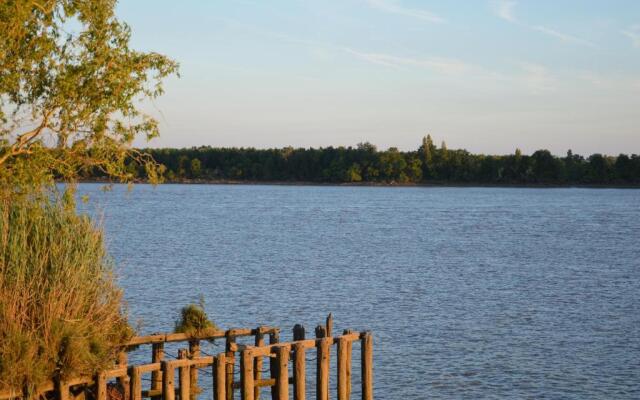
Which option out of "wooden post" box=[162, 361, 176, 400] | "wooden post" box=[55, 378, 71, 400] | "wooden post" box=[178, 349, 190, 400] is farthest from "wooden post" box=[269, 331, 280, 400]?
"wooden post" box=[55, 378, 71, 400]

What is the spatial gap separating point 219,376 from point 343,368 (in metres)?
3.04

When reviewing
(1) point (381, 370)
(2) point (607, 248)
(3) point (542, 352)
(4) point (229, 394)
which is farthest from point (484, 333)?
(2) point (607, 248)

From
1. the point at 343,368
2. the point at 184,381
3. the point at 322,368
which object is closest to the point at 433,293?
the point at 343,368

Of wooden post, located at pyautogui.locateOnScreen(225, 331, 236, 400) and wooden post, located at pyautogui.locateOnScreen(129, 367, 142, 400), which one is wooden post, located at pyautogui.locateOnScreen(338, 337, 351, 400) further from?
wooden post, located at pyautogui.locateOnScreen(129, 367, 142, 400)

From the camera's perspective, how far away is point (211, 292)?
42.4 m

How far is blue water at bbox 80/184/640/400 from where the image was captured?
27.9 m

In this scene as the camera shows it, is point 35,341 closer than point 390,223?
Yes

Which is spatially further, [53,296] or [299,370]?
[299,370]

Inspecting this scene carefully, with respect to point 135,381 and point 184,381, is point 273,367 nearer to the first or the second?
point 184,381

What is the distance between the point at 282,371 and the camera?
59.4ft

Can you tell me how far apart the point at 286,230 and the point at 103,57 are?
233 ft

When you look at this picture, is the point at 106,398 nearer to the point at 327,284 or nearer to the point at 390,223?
the point at 327,284

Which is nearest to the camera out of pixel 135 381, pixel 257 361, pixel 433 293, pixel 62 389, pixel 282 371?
pixel 62 389

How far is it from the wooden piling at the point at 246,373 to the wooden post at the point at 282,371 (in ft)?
2.25
